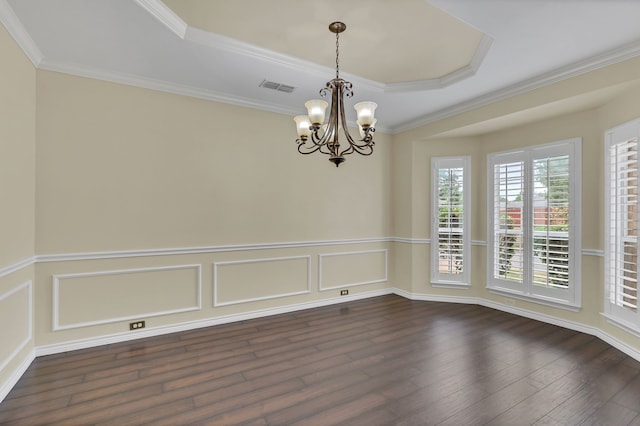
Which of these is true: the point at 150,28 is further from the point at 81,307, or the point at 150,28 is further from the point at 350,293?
the point at 350,293

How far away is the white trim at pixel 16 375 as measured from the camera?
244 cm

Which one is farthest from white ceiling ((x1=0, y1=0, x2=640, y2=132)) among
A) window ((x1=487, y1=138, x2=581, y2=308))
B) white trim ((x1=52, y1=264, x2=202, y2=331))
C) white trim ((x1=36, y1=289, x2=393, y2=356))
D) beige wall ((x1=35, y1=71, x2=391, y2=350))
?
white trim ((x1=36, y1=289, x2=393, y2=356))

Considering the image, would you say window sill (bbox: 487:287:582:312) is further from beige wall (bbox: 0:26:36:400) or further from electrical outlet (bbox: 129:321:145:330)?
beige wall (bbox: 0:26:36:400)

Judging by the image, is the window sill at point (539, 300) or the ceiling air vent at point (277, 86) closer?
the ceiling air vent at point (277, 86)

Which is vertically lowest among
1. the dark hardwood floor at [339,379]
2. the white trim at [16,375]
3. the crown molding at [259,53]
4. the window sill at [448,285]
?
the dark hardwood floor at [339,379]

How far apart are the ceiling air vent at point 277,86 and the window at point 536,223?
3.15 m

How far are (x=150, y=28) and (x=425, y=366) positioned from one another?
3.74 meters

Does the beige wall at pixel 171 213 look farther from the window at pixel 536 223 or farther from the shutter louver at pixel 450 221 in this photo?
the window at pixel 536 223

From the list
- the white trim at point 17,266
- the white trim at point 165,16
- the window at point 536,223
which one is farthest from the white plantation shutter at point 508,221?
the white trim at point 17,266

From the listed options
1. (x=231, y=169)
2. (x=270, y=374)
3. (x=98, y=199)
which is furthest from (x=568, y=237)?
(x=98, y=199)

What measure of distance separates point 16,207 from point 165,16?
201 centimetres

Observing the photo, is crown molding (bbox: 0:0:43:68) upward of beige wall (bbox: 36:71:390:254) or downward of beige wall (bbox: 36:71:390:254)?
upward

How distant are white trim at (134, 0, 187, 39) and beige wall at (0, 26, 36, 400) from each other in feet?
3.75

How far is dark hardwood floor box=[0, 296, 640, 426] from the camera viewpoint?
225 centimetres
